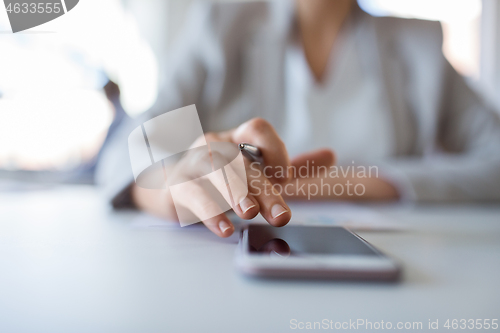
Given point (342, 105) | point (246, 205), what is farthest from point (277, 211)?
point (342, 105)

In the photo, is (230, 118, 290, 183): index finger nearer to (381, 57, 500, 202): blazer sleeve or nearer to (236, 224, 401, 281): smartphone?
(236, 224, 401, 281): smartphone

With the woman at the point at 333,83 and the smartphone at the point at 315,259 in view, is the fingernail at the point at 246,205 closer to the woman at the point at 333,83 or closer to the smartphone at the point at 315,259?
the smartphone at the point at 315,259

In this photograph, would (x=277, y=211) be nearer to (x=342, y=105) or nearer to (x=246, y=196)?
(x=246, y=196)

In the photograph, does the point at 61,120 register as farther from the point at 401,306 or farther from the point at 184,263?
the point at 401,306

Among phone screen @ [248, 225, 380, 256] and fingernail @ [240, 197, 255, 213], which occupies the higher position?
fingernail @ [240, 197, 255, 213]

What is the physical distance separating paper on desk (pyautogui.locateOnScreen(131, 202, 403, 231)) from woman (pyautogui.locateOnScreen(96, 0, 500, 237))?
0.95 feet

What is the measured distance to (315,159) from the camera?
0.31m

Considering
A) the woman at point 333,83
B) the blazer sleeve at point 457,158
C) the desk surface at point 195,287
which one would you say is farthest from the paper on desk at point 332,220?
the woman at point 333,83

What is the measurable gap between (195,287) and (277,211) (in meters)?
0.08

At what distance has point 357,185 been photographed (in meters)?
0.44

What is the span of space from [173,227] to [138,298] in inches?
5.5

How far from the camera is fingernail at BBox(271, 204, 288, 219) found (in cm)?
20

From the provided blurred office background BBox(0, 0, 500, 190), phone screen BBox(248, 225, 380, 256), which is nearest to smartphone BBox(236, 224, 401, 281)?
phone screen BBox(248, 225, 380, 256)

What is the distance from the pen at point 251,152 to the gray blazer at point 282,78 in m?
0.42
